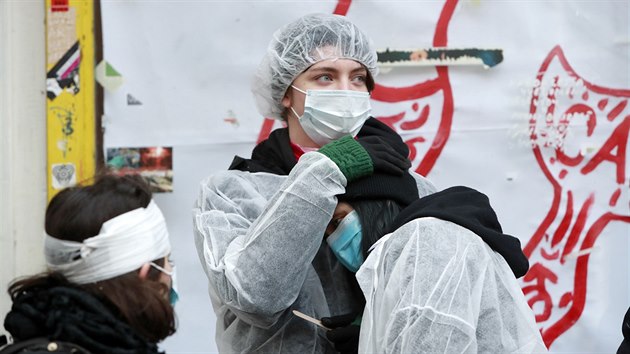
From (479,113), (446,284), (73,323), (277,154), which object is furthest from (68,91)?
(446,284)

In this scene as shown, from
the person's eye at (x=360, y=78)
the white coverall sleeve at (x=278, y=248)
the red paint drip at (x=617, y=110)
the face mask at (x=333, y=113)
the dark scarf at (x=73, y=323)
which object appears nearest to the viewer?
the dark scarf at (x=73, y=323)

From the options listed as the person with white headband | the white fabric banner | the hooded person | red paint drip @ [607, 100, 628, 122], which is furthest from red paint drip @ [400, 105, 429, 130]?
the person with white headband

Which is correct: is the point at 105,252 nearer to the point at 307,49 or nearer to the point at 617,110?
the point at 307,49

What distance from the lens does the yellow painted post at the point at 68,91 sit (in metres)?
3.38

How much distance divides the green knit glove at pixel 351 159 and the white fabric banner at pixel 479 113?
1270mm

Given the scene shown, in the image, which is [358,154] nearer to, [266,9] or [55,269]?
[55,269]

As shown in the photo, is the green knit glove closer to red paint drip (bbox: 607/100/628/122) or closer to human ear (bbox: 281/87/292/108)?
human ear (bbox: 281/87/292/108)

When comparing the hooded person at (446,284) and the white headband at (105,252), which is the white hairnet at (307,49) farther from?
the white headband at (105,252)

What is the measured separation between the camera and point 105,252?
173cm

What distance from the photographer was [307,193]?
2.09 metres

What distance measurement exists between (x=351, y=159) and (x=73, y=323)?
819 millimetres

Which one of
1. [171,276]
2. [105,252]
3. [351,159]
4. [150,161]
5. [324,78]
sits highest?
[324,78]

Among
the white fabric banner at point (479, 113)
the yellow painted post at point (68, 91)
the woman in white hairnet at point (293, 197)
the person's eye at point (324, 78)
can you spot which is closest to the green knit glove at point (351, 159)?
the woman in white hairnet at point (293, 197)

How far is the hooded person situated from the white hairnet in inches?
25.5
